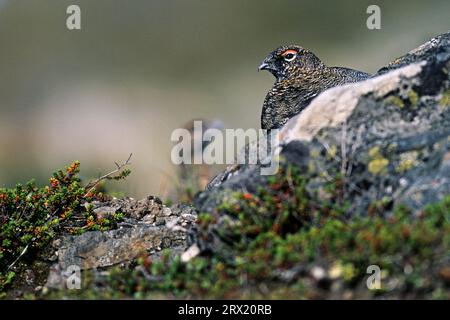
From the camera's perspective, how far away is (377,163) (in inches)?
227

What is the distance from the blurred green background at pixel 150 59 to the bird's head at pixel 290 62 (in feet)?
20.7

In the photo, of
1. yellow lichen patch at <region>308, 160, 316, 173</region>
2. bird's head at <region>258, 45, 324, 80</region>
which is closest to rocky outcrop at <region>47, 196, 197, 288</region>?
yellow lichen patch at <region>308, 160, 316, 173</region>

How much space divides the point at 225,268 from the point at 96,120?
50.4 feet

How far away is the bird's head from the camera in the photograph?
9.86 metres

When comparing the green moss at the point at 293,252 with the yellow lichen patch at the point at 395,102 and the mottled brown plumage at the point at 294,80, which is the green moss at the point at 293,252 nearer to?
the yellow lichen patch at the point at 395,102

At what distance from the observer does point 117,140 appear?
60.0 feet

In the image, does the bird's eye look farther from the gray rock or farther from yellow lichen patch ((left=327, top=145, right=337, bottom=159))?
yellow lichen patch ((left=327, top=145, right=337, bottom=159))

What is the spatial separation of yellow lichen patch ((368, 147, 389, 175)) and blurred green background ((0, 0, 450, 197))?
10415 millimetres

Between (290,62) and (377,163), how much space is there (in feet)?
14.4

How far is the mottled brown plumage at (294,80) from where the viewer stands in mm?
9180

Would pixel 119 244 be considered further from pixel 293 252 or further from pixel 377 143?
pixel 377 143

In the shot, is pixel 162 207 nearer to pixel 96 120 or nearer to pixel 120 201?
pixel 120 201

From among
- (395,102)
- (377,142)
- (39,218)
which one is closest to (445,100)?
(395,102)

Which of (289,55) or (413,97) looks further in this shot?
(289,55)
